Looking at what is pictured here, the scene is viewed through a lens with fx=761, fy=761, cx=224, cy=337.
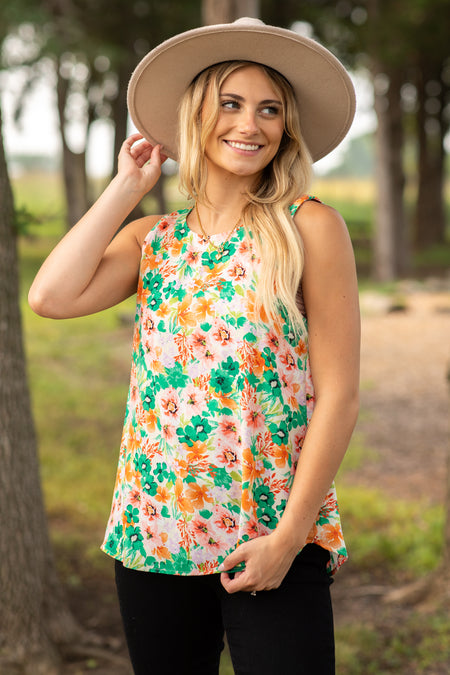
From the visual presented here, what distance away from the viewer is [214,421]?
5.91 ft

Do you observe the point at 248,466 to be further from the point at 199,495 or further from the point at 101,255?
the point at 101,255

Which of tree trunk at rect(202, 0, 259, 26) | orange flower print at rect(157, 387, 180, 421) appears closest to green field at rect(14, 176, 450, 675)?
orange flower print at rect(157, 387, 180, 421)

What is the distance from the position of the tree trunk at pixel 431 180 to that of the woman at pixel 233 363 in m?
20.5

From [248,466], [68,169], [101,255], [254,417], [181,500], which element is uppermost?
[101,255]

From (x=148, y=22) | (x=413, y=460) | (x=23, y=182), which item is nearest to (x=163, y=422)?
(x=413, y=460)

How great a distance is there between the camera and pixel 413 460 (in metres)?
6.43

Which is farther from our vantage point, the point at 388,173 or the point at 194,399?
the point at 388,173

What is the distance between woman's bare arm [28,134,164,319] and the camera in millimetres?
1892

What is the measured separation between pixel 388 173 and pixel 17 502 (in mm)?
13568

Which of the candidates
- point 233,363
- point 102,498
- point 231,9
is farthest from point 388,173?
point 233,363

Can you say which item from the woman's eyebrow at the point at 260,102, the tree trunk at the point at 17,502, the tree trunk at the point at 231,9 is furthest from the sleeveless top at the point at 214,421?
the tree trunk at the point at 231,9

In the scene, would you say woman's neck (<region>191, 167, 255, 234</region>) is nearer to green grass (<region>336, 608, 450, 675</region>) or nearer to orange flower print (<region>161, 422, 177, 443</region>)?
orange flower print (<region>161, 422, 177, 443</region>)

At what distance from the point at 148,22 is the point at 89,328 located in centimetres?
937

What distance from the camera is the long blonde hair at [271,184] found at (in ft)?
5.79
